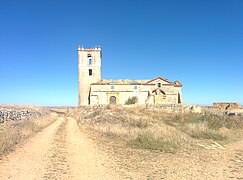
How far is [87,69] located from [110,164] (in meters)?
39.6

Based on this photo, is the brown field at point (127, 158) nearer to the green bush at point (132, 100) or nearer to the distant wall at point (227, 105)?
the distant wall at point (227, 105)

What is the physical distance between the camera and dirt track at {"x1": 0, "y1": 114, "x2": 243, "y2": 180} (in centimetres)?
609

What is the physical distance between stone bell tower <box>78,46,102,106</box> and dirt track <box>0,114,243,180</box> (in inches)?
1402

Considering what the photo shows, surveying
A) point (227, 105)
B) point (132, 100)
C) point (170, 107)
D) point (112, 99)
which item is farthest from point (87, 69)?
point (227, 105)

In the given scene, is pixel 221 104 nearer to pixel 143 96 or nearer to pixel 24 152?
pixel 143 96

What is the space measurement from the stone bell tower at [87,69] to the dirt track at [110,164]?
35.6 metres

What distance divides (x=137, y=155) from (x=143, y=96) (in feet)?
113

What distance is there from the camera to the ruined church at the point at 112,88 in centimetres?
4200

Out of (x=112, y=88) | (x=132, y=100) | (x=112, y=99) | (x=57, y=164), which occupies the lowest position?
(x=57, y=164)

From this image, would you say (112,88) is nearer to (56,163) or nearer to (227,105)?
(227,105)

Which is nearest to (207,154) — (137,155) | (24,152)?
(137,155)

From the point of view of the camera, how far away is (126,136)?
12070 millimetres

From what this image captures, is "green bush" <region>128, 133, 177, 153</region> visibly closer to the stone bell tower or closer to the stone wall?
the stone wall

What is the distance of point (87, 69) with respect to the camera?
45.6 meters
